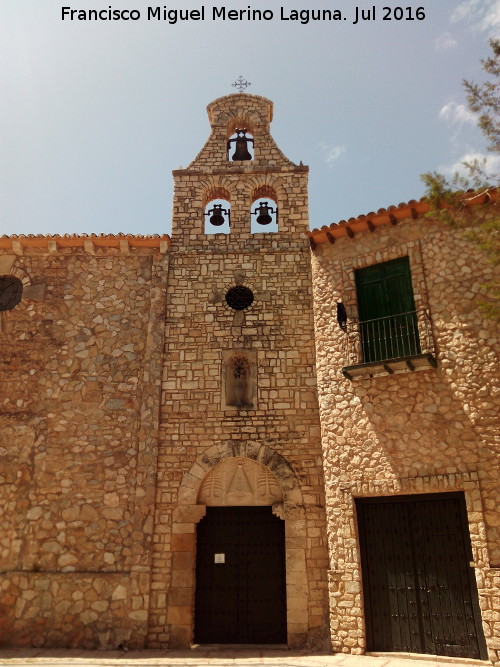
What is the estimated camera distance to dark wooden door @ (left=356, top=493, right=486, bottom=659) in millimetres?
7922

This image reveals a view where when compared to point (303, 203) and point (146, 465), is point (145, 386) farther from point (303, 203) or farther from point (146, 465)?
point (303, 203)

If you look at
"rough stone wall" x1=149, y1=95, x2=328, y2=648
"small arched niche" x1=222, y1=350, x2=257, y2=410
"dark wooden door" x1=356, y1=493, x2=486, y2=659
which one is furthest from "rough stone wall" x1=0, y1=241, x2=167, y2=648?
"dark wooden door" x1=356, y1=493, x2=486, y2=659

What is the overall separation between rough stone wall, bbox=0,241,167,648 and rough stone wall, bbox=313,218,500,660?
11.1ft

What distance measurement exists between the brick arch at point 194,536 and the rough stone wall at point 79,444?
53 cm

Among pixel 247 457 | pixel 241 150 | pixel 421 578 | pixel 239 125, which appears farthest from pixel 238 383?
pixel 239 125

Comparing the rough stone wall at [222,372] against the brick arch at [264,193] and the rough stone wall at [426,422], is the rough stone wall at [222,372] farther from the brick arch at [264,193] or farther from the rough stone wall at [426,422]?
the rough stone wall at [426,422]

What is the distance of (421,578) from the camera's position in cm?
833

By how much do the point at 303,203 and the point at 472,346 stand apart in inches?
201

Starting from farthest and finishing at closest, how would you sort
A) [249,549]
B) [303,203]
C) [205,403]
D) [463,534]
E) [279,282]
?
[303,203], [279,282], [205,403], [249,549], [463,534]

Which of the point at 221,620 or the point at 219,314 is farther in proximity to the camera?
the point at 219,314

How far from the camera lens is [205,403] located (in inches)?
409

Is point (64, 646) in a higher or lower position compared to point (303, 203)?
lower

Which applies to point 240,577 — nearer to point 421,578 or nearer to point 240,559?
point 240,559

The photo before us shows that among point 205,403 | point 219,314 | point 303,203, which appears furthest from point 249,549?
point 303,203
